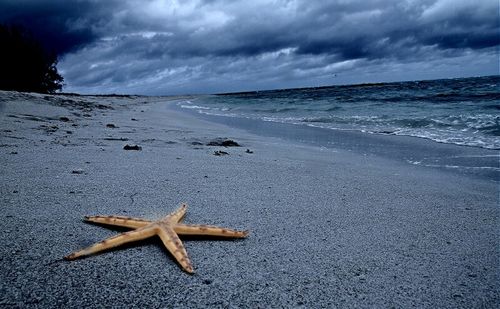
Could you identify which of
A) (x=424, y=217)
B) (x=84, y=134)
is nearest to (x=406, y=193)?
(x=424, y=217)

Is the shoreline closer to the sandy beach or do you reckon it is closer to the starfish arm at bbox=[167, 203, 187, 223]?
the sandy beach

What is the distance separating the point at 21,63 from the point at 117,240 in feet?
96.8

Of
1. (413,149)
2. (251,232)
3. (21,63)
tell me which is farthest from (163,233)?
(21,63)

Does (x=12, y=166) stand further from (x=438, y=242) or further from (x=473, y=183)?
(x=473, y=183)

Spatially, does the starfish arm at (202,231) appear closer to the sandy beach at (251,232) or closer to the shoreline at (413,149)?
the sandy beach at (251,232)

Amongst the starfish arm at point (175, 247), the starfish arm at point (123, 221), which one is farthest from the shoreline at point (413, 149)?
the starfish arm at point (123, 221)

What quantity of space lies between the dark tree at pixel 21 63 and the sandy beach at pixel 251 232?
949 inches

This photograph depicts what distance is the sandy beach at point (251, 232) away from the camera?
181 cm

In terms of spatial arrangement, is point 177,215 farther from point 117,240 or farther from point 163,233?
point 117,240

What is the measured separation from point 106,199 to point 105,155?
2102mm

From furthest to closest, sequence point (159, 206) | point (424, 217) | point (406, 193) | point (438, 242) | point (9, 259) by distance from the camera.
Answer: point (406, 193) < point (424, 217) < point (159, 206) < point (438, 242) < point (9, 259)

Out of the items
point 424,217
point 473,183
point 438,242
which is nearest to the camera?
point 438,242

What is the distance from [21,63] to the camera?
25.1 metres

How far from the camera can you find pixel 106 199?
3.06m
